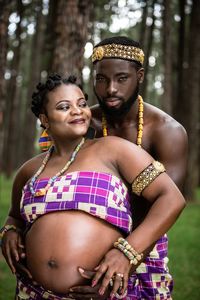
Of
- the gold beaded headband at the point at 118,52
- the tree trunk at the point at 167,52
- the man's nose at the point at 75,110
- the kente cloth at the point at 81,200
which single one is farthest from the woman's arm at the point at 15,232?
the tree trunk at the point at 167,52

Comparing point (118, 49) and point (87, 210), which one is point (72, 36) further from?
point (87, 210)

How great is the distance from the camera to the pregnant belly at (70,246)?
2.34 metres

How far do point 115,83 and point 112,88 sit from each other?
5 cm

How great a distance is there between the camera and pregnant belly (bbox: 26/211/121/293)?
2.34m

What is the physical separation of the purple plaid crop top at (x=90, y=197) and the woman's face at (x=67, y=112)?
30 cm

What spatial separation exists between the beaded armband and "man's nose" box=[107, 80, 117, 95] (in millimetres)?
708

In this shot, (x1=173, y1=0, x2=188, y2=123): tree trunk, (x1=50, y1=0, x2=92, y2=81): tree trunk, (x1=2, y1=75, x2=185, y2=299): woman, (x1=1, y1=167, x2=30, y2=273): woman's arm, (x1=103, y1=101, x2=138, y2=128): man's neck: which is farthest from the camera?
(x1=173, y1=0, x2=188, y2=123): tree trunk

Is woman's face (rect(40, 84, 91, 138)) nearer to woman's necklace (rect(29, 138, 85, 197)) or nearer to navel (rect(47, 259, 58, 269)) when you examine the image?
woman's necklace (rect(29, 138, 85, 197))

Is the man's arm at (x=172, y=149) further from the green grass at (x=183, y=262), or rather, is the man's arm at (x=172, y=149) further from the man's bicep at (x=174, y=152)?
the green grass at (x=183, y=262)

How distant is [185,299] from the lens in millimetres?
5418

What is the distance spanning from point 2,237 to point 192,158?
10913 mm

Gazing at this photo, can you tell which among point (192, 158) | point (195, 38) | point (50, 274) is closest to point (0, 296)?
point (50, 274)

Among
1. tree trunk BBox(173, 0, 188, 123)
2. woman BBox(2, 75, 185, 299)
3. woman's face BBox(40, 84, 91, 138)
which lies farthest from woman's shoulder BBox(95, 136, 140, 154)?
tree trunk BBox(173, 0, 188, 123)

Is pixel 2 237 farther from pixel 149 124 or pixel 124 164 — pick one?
pixel 149 124
